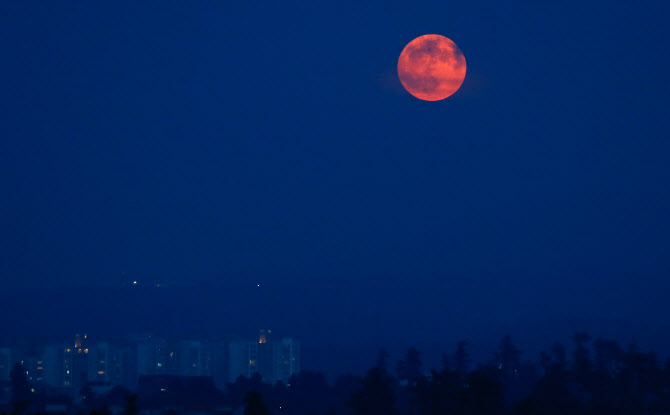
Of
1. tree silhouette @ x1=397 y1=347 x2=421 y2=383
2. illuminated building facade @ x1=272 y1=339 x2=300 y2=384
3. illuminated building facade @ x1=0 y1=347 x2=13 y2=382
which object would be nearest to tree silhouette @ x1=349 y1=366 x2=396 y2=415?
tree silhouette @ x1=397 y1=347 x2=421 y2=383

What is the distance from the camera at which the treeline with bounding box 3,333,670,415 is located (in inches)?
1075

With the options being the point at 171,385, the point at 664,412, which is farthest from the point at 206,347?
the point at 664,412

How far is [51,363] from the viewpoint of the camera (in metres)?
64.5

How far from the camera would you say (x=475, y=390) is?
86.8ft

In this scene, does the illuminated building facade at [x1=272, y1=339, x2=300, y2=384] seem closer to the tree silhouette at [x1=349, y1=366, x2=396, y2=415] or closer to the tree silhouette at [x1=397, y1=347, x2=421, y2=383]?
the tree silhouette at [x1=397, y1=347, x2=421, y2=383]

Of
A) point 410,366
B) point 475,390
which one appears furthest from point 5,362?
point 475,390

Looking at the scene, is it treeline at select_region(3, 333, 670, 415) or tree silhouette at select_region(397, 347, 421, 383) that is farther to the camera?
tree silhouette at select_region(397, 347, 421, 383)

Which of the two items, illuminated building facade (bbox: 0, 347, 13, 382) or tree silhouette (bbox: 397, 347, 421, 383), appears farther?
illuminated building facade (bbox: 0, 347, 13, 382)

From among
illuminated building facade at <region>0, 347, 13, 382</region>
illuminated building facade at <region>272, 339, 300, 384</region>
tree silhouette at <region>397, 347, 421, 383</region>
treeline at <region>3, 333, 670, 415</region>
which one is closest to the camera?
treeline at <region>3, 333, 670, 415</region>

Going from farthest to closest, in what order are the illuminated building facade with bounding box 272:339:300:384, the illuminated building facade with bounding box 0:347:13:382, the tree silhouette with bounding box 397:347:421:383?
1. the illuminated building facade with bounding box 272:339:300:384
2. the illuminated building facade with bounding box 0:347:13:382
3. the tree silhouette with bounding box 397:347:421:383

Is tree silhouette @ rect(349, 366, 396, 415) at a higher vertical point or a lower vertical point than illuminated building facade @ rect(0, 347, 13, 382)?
lower

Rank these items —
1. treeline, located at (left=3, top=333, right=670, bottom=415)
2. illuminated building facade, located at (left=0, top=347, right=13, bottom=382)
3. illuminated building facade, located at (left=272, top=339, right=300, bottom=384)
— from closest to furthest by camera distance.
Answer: treeline, located at (left=3, top=333, right=670, bottom=415), illuminated building facade, located at (left=0, top=347, right=13, bottom=382), illuminated building facade, located at (left=272, top=339, right=300, bottom=384)

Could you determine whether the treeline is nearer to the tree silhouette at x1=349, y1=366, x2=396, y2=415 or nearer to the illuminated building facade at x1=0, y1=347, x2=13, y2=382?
the tree silhouette at x1=349, y1=366, x2=396, y2=415

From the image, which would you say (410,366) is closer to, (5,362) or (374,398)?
(374,398)
